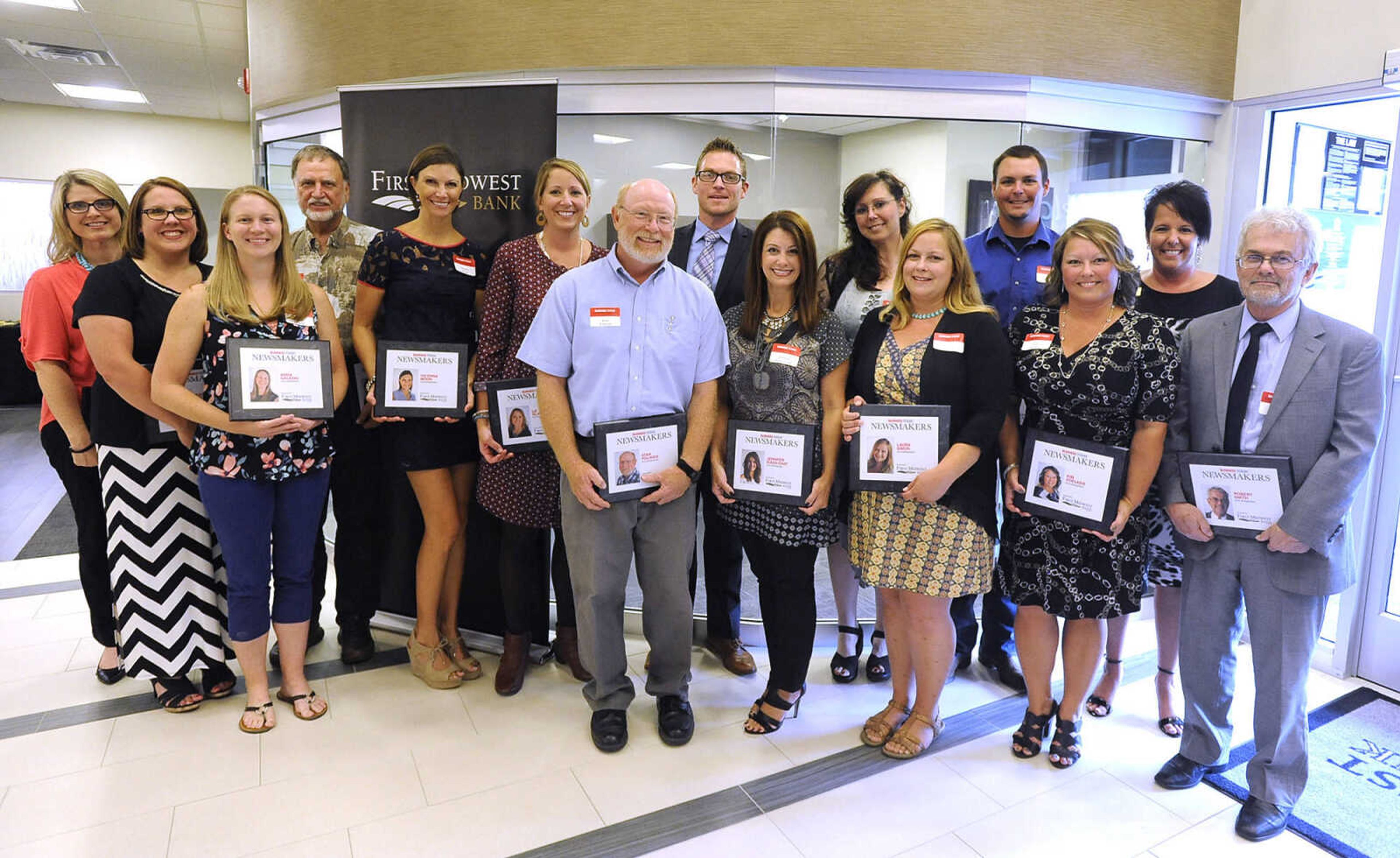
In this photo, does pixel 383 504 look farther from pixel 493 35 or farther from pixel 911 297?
pixel 911 297

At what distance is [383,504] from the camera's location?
11.1 ft

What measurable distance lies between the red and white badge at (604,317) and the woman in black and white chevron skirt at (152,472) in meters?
1.33

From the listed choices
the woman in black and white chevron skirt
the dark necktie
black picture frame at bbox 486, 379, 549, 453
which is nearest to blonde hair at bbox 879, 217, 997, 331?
the dark necktie

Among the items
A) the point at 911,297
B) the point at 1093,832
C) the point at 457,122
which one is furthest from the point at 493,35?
the point at 1093,832

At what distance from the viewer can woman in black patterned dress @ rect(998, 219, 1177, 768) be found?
2283 mm

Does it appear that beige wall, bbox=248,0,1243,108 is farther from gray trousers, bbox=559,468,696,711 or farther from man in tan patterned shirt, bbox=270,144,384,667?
gray trousers, bbox=559,468,696,711

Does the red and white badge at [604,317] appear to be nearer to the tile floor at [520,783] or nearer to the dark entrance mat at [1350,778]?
the tile floor at [520,783]

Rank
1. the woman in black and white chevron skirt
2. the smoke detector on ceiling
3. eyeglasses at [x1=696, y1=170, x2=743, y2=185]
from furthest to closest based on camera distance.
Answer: the smoke detector on ceiling, eyeglasses at [x1=696, y1=170, x2=743, y2=185], the woman in black and white chevron skirt

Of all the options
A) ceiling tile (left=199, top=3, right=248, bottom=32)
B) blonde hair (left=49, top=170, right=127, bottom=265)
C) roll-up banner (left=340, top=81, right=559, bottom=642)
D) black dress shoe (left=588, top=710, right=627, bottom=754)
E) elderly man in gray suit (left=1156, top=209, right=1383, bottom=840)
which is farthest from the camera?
ceiling tile (left=199, top=3, right=248, bottom=32)

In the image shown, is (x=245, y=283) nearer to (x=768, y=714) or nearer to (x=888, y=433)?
(x=888, y=433)

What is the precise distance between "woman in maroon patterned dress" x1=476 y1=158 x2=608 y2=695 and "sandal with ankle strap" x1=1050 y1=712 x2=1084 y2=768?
67.8 inches

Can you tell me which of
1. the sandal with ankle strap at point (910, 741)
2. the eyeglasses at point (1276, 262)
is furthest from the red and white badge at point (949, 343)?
the sandal with ankle strap at point (910, 741)

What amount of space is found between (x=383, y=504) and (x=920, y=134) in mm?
2747

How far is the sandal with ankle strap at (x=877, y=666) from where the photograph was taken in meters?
3.19
